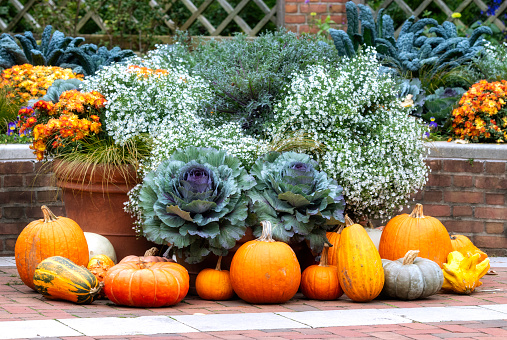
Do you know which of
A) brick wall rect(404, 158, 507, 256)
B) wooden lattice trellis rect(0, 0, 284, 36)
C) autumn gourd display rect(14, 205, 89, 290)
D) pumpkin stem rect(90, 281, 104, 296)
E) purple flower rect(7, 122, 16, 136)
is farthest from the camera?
wooden lattice trellis rect(0, 0, 284, 36)

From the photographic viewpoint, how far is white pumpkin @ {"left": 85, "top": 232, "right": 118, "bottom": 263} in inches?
164

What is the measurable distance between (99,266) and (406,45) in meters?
4.16

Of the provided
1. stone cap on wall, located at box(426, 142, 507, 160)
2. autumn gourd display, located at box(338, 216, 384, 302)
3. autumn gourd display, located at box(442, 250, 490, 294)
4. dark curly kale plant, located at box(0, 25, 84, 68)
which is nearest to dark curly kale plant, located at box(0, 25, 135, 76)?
dark curly kale plant, located at box(0, 25, 84, 68)

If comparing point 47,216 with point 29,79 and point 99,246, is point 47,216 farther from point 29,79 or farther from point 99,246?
point 29,79

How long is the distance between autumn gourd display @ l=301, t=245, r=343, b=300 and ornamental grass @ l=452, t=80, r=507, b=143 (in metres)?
2.32

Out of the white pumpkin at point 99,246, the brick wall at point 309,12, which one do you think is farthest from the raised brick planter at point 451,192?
the brick wall at point 309,12

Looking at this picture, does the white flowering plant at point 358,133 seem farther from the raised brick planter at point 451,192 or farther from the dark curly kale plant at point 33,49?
the dark curly kale plant at point 33,49

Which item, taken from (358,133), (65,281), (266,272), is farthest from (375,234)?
(65,281)

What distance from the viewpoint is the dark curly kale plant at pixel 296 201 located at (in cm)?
373

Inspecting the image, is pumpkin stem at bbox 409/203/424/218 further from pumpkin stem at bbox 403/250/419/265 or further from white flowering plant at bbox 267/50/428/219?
pumpkin stem at bbox 403/250/419/265

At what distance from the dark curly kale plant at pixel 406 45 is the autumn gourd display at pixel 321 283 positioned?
113 inches

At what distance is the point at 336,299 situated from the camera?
12.6 ft

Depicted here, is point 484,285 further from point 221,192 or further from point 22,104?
point 22,104

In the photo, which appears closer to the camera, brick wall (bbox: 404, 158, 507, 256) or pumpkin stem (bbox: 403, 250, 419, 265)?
pumpkin stem (bbox: 403, 250, 419, 265)
